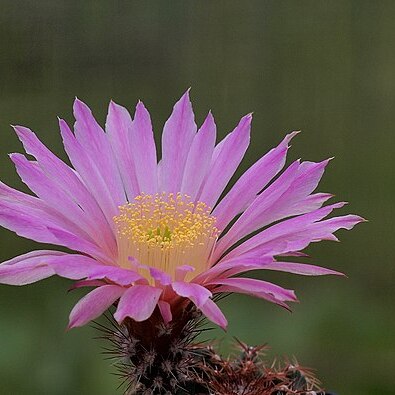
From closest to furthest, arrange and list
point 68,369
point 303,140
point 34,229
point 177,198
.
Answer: point 34,229
point 177,198
point 68,369
point 303,140

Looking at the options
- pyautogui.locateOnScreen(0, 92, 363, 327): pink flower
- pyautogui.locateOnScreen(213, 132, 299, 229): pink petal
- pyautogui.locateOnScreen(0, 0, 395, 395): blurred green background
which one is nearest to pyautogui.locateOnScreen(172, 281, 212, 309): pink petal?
pyautogui.locateOnScreen(0, 92, 363, 327): pink flower

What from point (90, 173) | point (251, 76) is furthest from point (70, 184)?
point (251, 76)

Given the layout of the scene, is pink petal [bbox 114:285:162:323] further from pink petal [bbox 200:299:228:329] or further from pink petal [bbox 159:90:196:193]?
pink petal [bbox 159:90:196:193]

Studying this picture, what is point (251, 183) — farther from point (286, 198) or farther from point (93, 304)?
point (93, 304)

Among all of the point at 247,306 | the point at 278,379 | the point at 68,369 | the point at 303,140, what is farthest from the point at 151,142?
the point at 303,140

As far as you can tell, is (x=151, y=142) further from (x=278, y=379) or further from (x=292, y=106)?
(x=292, y=106)

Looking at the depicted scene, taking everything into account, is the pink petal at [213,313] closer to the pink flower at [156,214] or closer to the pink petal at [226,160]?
the pink flower at [156,214]
